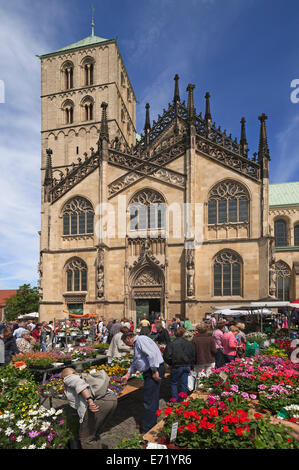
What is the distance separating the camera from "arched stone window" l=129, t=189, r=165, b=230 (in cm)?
2606

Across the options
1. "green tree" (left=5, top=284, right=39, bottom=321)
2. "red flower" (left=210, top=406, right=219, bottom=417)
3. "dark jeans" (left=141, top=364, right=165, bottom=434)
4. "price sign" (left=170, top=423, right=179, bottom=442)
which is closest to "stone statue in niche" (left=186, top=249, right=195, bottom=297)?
"dark jeans" (left=141, top=364, right=165, bottom=434)

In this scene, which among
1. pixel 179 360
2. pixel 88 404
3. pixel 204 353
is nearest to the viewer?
pixel 88 404

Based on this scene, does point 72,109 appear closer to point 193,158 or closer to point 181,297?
point 193,158

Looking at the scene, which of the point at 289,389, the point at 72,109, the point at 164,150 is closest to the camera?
the point at 289,389

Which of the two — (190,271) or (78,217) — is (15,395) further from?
(78,217)

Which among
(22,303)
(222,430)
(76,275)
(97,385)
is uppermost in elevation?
(76,275)

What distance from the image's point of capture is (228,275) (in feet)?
79.8

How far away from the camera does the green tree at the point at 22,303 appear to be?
48969 millimetres

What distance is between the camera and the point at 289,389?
19.1 feet

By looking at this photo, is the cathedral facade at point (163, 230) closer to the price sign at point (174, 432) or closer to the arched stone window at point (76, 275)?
the arched stone window at point (76, 275)

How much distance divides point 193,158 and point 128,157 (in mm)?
5279

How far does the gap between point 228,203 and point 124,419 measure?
63.9 ft
